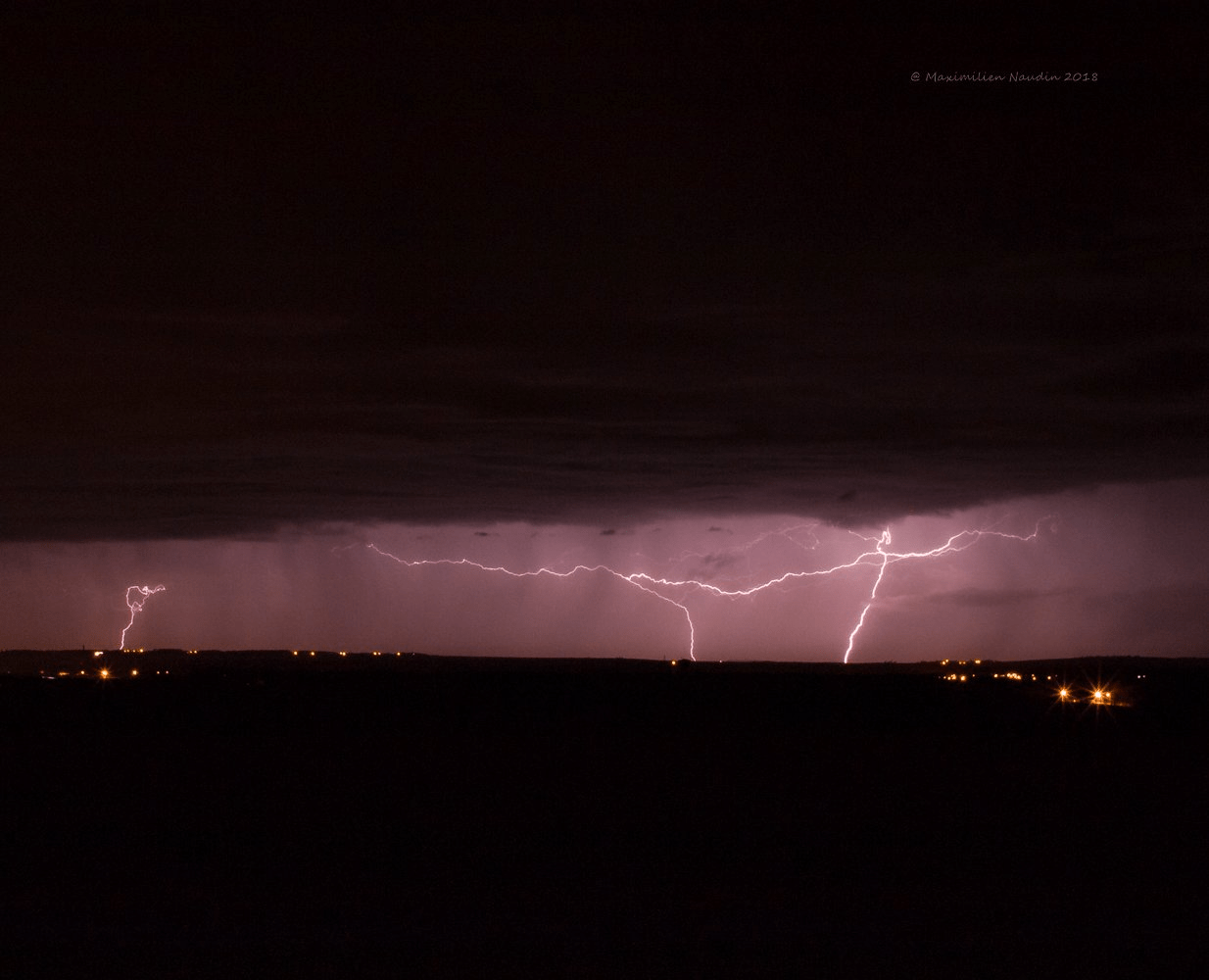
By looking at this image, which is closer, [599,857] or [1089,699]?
[599,857]

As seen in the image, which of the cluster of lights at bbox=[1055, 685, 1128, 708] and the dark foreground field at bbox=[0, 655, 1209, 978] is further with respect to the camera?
the cluster of lights at bbox=[1055, 685, 1128, 708]

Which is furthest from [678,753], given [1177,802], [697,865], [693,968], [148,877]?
[693,968]

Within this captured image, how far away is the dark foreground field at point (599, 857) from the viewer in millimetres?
7320

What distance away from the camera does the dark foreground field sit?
732 centimetres

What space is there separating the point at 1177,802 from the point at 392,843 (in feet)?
28.3

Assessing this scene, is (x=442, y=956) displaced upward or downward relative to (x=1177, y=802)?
downward

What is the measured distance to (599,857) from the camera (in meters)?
10.1

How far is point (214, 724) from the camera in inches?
985

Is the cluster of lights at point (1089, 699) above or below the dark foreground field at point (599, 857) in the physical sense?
above

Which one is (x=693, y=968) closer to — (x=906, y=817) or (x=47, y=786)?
(x=906, y=817)

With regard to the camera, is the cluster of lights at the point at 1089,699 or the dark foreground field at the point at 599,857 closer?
the dark foreground field at the point at 599,857

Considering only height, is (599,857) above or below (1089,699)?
below

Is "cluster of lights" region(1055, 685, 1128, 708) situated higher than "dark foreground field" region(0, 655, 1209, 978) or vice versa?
"cluster of lights" region(1055, 685, 1128, 708)

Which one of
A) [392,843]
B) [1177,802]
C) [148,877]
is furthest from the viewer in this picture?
[1177,802]
